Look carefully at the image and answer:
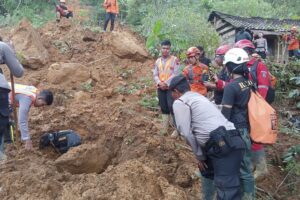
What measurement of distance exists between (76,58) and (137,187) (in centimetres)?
816

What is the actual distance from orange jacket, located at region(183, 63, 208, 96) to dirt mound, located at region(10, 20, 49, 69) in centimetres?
622

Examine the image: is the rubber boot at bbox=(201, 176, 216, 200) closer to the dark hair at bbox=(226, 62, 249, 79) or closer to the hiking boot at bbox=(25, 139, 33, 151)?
the dark hair at bbox=(226, 62, 249, 79)

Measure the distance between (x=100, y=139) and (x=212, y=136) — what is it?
11.7 feet

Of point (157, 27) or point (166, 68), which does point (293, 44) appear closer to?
point (157, 27)

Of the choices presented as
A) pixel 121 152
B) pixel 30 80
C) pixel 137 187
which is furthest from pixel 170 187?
pixel 30 80

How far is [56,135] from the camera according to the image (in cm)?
593

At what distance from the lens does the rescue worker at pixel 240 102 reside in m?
3.95

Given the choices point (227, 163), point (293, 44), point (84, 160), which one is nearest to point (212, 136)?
point (227, 163)

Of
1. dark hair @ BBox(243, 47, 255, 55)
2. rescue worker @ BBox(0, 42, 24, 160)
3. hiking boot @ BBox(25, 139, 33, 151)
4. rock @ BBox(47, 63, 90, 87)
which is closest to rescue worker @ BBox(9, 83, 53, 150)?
hiking boot @ BBox(25, 139, 33, 151)

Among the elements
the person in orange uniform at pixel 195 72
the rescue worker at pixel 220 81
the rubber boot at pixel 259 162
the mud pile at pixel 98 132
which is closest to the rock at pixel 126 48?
the mud pile at pixel 98 132

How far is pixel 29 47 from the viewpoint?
11062 millimetres

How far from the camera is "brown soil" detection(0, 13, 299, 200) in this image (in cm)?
427

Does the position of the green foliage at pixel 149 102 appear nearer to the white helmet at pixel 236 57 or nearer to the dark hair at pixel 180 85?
the white helmet at pixel 236 57

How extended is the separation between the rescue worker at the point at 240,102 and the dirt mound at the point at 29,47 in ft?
26.1
